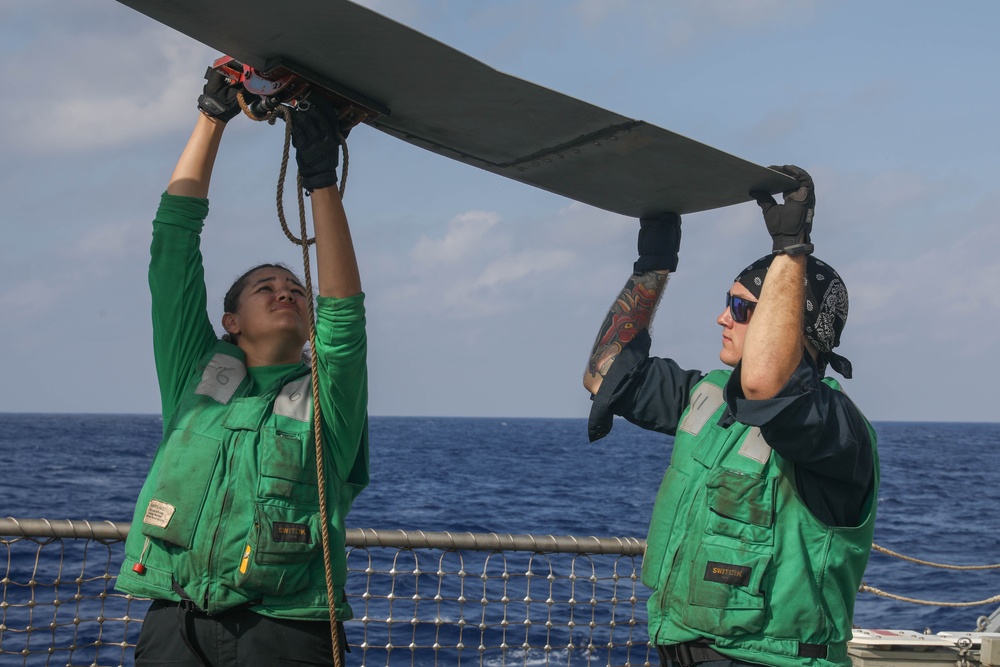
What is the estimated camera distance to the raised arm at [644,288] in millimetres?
3932

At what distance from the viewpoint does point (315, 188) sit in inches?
121

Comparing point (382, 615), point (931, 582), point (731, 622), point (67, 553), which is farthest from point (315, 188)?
point (931, 582)

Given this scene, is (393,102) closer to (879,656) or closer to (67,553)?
(879,656)

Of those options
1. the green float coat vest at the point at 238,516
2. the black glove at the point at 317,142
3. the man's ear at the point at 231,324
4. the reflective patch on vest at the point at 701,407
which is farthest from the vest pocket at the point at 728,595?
the man's ear at the point at 231,324

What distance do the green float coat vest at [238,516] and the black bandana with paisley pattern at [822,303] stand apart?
145 centimetres

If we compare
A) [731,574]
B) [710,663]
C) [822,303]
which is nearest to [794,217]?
[822,303]

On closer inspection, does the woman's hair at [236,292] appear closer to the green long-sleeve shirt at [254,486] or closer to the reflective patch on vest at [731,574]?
the green long-sleeve shirt at [254,486]

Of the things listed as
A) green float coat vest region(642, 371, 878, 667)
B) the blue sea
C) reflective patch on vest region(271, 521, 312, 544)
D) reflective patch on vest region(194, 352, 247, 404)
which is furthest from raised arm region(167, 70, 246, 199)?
the blue sea

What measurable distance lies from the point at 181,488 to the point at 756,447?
168 centimetres

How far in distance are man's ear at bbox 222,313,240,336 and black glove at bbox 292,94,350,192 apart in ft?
2.26

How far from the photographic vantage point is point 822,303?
326cm

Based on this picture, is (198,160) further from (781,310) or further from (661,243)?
(781,310)

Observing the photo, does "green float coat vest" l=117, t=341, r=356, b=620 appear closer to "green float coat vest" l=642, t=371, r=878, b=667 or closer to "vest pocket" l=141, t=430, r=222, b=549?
"vest pocket" l=141, t=430, r=222, b=549

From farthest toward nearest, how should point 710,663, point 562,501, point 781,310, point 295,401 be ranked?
point 562,501 → point 295,401 → point 710,663 → point 781,310
